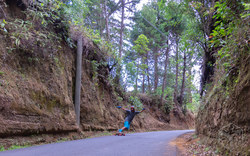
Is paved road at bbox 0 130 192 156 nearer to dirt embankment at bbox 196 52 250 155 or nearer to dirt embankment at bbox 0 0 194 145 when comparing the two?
dirt embankment at bbox 0 0 194 145

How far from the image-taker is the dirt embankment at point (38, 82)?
22.7 feet

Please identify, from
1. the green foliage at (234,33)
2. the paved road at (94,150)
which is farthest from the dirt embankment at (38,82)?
the green foliage at (234,33)

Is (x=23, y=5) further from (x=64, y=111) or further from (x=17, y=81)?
(x=64, y=111)

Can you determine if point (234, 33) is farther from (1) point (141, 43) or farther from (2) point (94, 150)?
(1) point (141, 43)

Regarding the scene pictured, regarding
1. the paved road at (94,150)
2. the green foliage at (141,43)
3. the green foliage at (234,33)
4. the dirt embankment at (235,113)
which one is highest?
the green foliage at (141,43)

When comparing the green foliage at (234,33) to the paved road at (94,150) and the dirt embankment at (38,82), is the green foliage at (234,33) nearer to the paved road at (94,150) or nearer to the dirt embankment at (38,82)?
the paved road at (94,150)

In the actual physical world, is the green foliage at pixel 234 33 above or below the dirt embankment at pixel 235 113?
above

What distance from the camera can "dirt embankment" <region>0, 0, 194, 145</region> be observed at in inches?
272

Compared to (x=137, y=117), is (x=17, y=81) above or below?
above

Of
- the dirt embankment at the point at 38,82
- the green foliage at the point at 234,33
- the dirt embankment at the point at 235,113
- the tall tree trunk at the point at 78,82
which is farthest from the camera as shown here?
the tall tree trunk at the point at 78,82

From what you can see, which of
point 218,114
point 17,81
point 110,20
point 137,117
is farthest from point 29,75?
point 110,20

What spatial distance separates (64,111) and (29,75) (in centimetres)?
245

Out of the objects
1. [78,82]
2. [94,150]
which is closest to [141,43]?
[78,82]

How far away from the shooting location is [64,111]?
9500 millimetres
